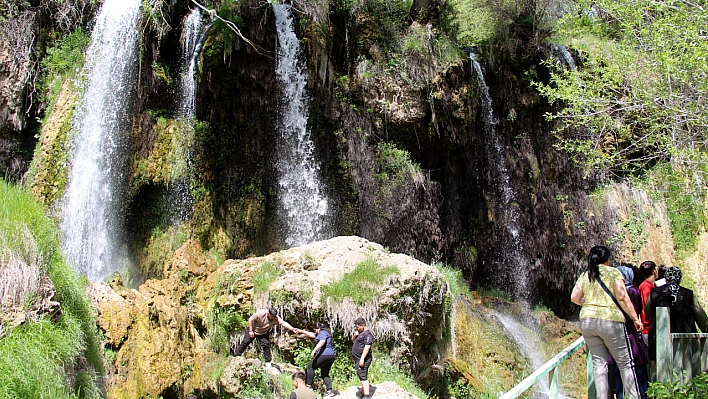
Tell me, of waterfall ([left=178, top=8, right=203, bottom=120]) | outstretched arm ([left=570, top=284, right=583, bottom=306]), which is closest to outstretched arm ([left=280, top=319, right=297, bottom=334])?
outstretched arm ([left=570, top=284, right=583, bottom=306])

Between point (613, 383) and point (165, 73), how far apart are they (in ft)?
39.1

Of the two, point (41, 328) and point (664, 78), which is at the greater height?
point (664, 78)

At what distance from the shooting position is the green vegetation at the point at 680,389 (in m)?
4.20

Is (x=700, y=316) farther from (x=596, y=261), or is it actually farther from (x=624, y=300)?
(x=596, y=261)

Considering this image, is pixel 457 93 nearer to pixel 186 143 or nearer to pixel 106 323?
pixel 186 143

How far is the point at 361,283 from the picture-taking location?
8.18m

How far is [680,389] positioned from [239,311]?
230 inches

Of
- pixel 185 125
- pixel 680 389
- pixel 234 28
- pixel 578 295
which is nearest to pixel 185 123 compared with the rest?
pixel 185 125

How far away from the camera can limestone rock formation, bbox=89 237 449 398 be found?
730 cm

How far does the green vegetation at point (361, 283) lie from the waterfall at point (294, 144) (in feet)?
16.8

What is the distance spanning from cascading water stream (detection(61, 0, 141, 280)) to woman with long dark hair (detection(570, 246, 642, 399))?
1015 centimetres

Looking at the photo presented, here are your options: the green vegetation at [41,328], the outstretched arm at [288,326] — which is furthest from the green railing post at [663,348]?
the green vegetation at [41,328]

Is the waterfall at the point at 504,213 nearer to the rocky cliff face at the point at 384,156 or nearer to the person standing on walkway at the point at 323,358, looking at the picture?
the rocky cliff face at the point at 384,156

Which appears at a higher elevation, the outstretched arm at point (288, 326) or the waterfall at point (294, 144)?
the waterfall at point (294, 144)
